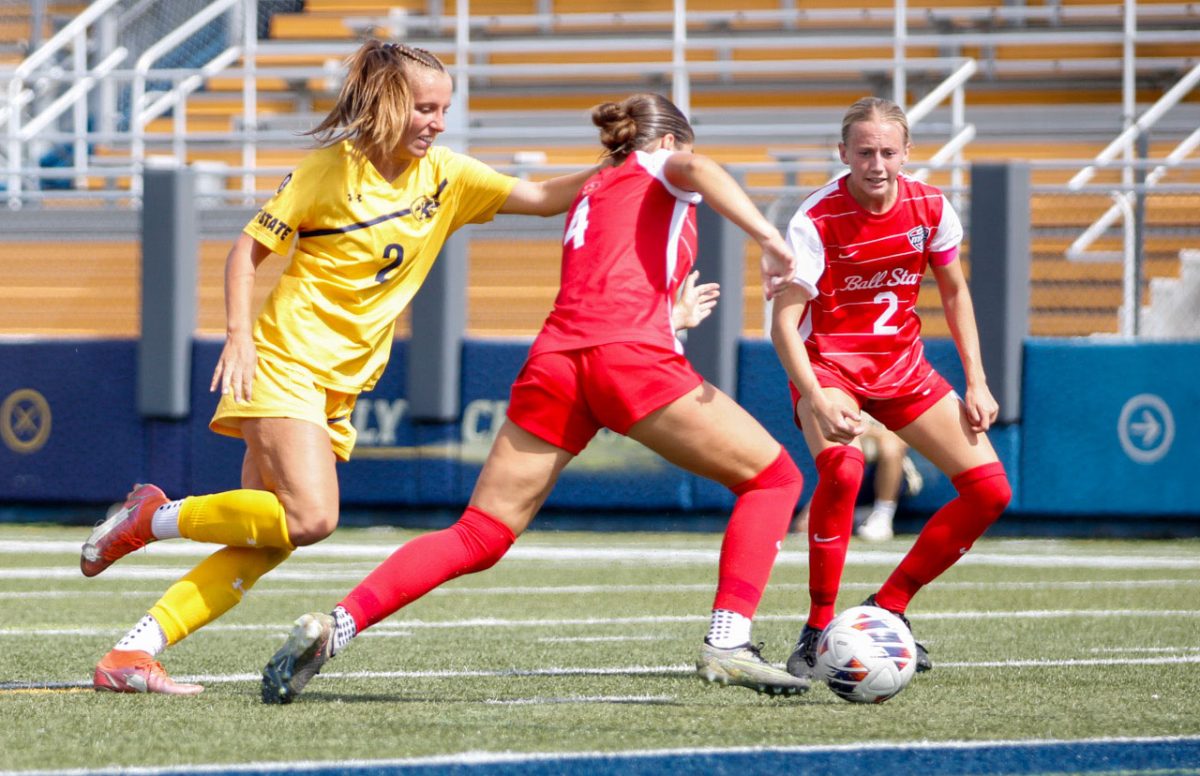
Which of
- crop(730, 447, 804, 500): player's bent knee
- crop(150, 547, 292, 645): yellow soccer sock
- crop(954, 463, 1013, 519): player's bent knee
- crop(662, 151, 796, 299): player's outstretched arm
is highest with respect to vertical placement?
crop(662, 151, 796, 299): player's outstretched arm

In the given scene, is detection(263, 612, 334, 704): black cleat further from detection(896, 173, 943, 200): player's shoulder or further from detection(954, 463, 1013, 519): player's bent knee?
detection(896, 173, 943, 200): player's shoulder

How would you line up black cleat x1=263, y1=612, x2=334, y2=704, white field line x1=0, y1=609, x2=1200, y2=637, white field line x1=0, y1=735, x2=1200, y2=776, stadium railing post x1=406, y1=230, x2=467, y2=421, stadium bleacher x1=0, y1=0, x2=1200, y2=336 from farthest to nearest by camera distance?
stadium bleacher x1=0, y1=0, x2=1200, y2=336
stadium railing post x1=406, y1=230, x2=467, y2=421
white field line x1=0, y1=609, x2=1200, y2=637
black cleat x1=263, y1=612, x2=334, y2=704
white field line x1=0, y1=735, x2=1200, y2=776

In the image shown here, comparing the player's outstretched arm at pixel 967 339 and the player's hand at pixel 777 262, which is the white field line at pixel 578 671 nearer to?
the player's outstretched arm at pixel 967 339

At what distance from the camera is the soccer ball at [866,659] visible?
204 inches

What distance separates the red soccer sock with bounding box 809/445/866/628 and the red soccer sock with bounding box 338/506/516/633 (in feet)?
3.76

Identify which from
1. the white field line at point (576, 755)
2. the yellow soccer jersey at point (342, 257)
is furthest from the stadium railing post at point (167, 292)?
the white field line at point (576, 755)

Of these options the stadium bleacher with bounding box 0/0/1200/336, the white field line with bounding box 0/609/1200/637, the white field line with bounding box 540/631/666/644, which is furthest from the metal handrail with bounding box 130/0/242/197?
the white field line with bounding box 540/631/666/644

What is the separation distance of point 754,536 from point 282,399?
4.56ft

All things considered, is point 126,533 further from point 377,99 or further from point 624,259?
point 624,259

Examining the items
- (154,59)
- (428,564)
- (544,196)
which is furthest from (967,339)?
(154,59)

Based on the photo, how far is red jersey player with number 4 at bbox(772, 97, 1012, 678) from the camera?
5.87m

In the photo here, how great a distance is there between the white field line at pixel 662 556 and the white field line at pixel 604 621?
2693 mm

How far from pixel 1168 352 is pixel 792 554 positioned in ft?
10.4

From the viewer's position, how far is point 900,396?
5941 millimetres
